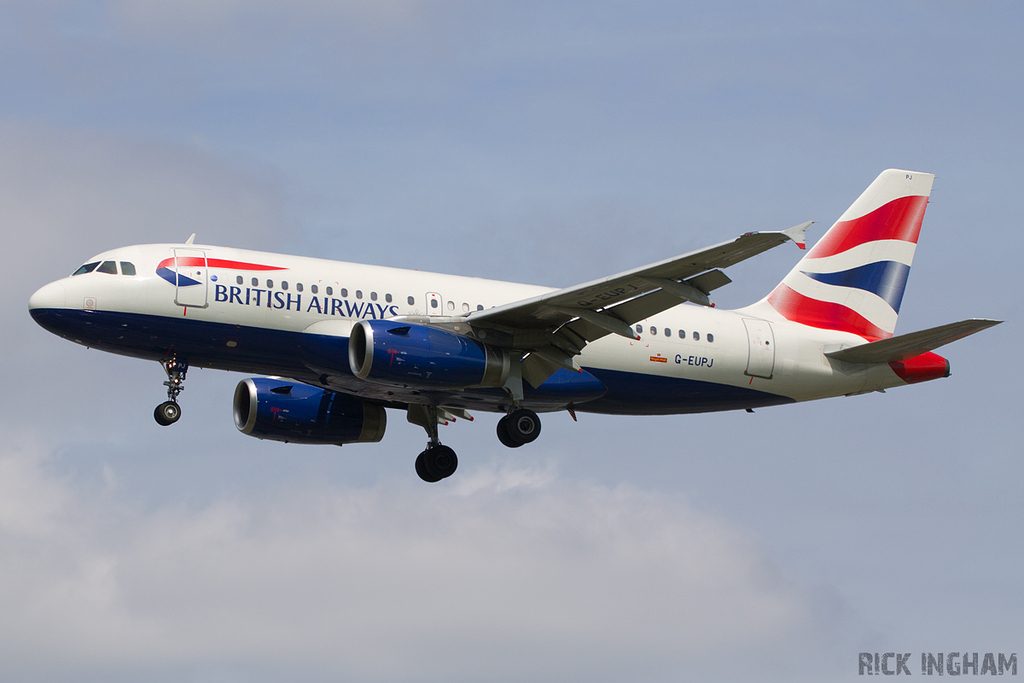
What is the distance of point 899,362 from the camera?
37781 millimetres

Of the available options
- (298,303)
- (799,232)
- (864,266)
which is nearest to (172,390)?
(298,303)

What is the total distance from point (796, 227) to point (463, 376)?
976cm

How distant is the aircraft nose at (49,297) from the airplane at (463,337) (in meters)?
0.05

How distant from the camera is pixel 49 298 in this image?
1270 inches

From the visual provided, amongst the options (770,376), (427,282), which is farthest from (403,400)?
(770,376)

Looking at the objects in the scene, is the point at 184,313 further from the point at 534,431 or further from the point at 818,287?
the point at 818,287

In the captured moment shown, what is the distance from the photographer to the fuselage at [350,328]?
32312mm

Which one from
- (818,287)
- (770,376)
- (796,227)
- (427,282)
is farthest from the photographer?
(818,287)

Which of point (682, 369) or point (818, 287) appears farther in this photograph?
point (818, 287)

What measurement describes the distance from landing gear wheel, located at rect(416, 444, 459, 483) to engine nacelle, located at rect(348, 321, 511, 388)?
20.6 feet

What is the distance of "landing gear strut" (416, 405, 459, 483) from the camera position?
3888 centimetres

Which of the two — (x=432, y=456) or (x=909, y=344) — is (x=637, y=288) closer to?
(x=909, y=344)

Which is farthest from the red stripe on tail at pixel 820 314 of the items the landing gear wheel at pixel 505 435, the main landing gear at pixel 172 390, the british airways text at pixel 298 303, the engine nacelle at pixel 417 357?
the main landing gear at pixel 172 390

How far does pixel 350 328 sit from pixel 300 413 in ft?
19.8
